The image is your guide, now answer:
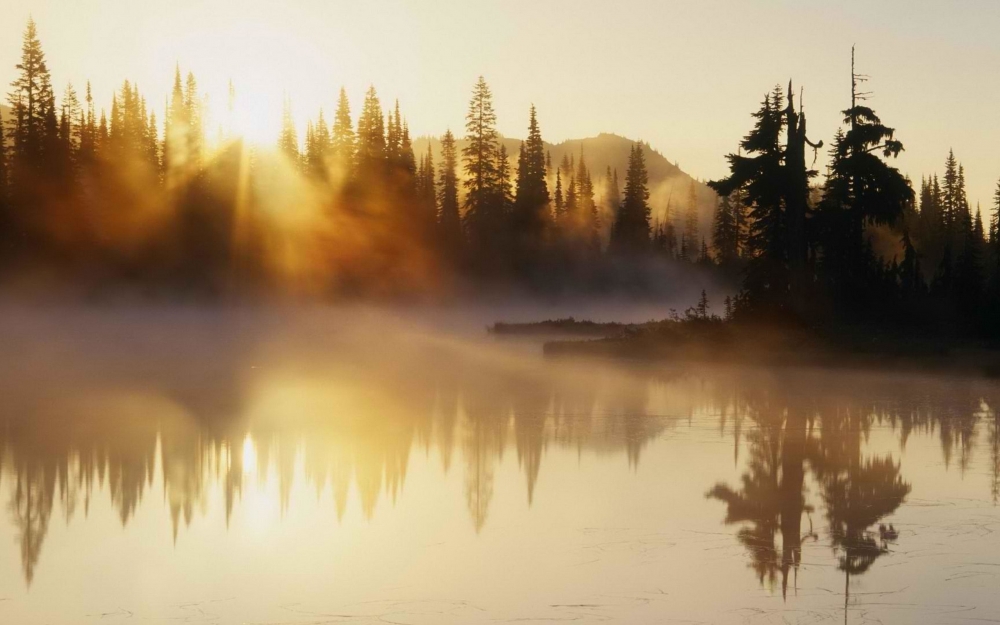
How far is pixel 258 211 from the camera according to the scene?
89.2 metres

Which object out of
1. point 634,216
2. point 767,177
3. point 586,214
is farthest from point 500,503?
point 586,214

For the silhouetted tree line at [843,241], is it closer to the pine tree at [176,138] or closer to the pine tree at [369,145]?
the pine tree at [369,145]

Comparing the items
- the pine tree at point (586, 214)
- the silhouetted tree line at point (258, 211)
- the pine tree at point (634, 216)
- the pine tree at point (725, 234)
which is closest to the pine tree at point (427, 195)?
the silhouetted tree line at point (258, 211)

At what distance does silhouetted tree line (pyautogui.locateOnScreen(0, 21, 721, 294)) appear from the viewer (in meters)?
76.6

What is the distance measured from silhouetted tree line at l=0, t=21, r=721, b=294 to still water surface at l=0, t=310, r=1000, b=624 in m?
53.5

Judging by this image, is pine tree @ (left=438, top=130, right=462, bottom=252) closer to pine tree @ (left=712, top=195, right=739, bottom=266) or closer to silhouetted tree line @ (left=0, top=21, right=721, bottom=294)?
silhouetted tree line @ (left=0, top=21, right=721, bottom=294)

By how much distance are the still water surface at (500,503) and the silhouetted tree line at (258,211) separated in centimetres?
5353

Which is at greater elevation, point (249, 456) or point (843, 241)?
point (843, 241)

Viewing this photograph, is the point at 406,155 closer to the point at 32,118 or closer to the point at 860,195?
the point at 32,118

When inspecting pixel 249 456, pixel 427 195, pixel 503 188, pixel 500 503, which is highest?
pixel 427 195

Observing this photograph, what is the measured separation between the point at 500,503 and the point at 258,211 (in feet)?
260

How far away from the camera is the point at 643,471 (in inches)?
608

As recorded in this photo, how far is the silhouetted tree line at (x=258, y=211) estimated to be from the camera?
7656 cm

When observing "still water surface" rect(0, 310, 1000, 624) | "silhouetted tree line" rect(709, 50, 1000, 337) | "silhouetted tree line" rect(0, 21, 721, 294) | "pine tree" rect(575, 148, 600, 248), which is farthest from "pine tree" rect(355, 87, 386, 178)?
"still water surface" rect(0, 310, 1000, 624)
